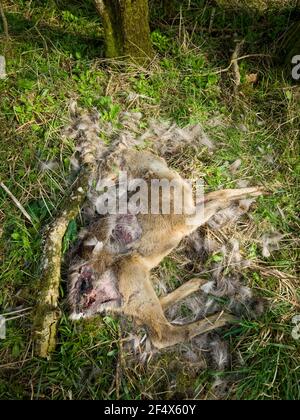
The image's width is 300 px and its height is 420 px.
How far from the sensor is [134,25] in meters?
3.66

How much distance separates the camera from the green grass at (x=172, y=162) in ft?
9.53

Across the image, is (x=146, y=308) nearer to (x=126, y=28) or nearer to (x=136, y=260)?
(x=136, y=260)

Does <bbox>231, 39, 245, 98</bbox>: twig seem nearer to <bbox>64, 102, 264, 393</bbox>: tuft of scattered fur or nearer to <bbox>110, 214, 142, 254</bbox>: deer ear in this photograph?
<bbox>64, 102, 264, 393</bbox>: tuft of scattered fur

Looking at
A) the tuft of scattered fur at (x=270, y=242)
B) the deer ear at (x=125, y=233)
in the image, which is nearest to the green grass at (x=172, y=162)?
the tuft of scattered fur at (x=270, y=242)

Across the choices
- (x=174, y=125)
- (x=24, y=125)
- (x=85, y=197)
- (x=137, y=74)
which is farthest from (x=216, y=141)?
(x=24, y=125)

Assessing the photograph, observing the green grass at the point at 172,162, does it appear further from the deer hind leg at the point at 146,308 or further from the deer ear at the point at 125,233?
the deer ear at the point at 125,233

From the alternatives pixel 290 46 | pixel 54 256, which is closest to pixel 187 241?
pixel 54 256

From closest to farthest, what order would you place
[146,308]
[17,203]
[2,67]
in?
[146,308], [17,203], [2,67]

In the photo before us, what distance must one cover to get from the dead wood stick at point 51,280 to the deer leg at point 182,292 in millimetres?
750

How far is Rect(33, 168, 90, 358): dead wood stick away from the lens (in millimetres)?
2906

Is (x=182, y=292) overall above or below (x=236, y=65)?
below

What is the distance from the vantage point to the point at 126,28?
3.65 m

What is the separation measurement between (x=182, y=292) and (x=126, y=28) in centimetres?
218

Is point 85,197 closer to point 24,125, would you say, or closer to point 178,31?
point 24,125
